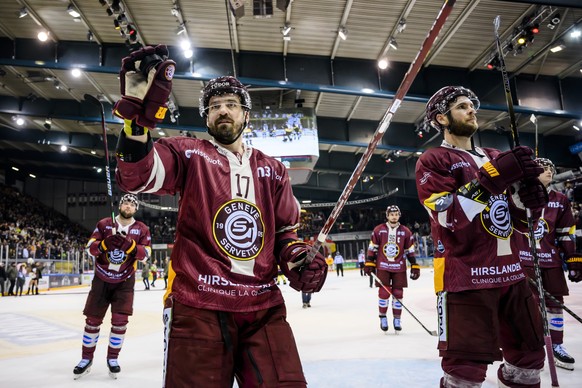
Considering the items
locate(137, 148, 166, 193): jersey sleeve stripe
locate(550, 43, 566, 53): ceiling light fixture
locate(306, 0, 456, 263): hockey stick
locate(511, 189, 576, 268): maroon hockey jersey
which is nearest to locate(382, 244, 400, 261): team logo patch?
locate(511, 189, 576, 268): maroon hockey jersey

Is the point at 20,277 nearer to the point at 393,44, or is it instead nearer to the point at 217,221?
the point at 393,44

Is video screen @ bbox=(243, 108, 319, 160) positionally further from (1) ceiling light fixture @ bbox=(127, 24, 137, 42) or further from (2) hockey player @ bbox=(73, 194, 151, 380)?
(2) hockey player @ bbox=(73, 194, 151, 380)

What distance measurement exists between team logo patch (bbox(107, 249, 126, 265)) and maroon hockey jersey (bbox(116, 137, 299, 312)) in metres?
3.29

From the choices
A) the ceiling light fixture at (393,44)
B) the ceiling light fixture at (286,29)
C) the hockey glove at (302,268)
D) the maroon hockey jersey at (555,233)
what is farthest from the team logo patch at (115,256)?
the ceiling light fixture at (393,44)

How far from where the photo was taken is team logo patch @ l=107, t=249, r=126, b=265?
4852mm

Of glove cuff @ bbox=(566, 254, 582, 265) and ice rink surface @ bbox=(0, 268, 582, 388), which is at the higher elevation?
glove cuff @ bbox=(566, 254, 582, 265)

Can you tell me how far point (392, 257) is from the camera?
Answer: 23.5 ft

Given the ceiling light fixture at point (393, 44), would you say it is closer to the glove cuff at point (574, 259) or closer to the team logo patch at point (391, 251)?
the team logo patch at point (391, 251)

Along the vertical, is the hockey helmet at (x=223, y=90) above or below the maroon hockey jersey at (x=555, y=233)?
above

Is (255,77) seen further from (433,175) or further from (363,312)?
(433,175)

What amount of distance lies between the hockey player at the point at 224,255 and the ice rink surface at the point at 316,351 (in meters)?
2.24

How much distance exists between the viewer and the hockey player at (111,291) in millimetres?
4641

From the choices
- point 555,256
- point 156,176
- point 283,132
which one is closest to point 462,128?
point 156,176

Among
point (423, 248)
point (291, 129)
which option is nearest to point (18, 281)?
point (291, 129)
